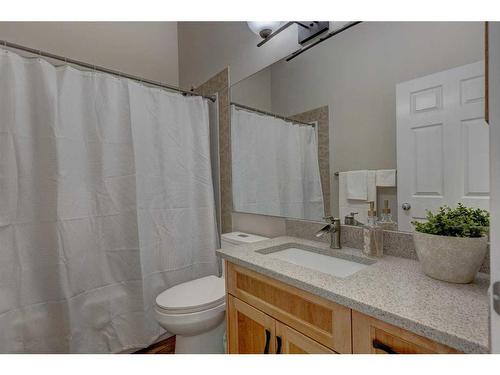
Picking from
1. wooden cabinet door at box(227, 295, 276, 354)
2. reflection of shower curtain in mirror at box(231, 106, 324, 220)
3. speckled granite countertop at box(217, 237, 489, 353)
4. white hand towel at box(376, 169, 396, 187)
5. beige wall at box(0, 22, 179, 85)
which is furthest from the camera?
beige wall at box(0, 22, 179, 85)

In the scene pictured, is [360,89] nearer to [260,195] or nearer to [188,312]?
[260,195]

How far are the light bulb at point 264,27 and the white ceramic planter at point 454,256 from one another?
53.5 inches

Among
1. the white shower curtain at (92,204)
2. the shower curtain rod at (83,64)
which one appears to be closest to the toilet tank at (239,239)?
the white shower curtain at (92,204)

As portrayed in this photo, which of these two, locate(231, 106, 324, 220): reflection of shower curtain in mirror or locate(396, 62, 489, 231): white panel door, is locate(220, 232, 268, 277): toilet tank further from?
locate(396, 62, 489, 231): white panel door

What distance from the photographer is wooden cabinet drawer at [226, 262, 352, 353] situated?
0.71 m

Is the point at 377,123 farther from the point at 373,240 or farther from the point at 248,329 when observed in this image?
the point at 248,329

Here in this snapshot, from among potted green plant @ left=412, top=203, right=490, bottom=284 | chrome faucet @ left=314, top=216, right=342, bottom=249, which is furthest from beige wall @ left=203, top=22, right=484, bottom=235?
potted green plant @ left=412, top=203, right=490, bottom=284

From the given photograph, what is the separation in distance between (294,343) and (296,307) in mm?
122

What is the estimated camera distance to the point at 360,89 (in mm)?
1147

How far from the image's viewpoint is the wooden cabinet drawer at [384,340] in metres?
0.56

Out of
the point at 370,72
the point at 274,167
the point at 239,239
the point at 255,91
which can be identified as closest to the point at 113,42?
the point at 255,91

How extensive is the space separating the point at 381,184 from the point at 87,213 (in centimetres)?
156

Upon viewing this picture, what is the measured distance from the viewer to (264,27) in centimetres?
148
